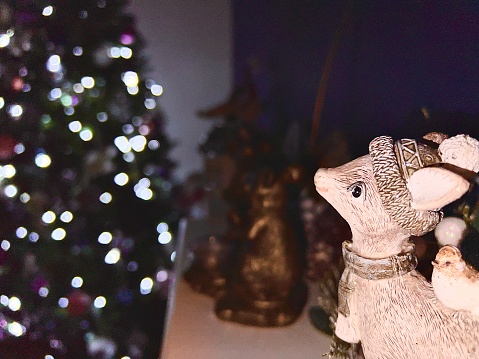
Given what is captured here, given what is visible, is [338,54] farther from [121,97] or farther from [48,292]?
[48,292]

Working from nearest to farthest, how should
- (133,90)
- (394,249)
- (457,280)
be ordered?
(457,280) → (394,249) → (133,90)

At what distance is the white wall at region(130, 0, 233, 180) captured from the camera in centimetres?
210

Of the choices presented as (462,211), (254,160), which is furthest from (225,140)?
(462,211)

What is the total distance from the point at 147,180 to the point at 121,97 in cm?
32

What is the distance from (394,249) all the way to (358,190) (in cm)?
11

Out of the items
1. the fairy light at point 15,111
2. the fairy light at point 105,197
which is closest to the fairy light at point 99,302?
the fairy light at point 105,197

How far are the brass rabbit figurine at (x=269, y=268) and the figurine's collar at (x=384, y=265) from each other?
490 millimetres

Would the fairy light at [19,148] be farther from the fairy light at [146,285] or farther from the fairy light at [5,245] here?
the fairy light at [146,285]

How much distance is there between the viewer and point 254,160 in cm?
158

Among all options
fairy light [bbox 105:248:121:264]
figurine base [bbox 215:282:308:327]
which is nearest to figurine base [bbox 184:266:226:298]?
figurine base [bbox 215:282:308:327]

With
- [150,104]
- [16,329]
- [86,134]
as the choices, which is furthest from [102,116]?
[16,329]

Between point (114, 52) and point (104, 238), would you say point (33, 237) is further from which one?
point (114, 52)

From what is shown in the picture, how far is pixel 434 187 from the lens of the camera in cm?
58

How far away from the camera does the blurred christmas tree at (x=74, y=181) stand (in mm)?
1423
